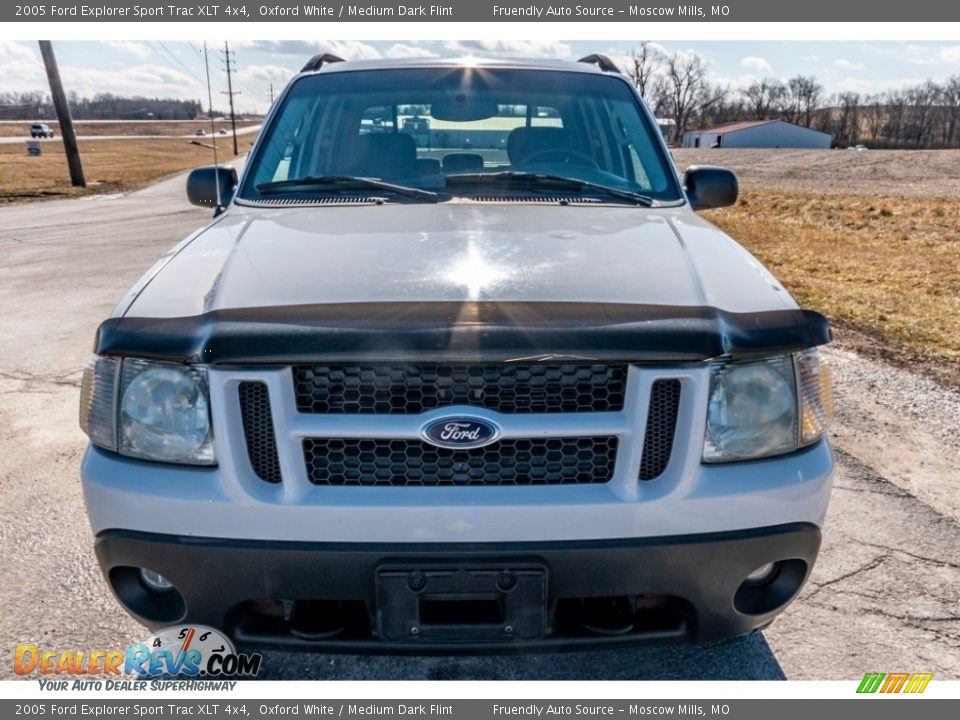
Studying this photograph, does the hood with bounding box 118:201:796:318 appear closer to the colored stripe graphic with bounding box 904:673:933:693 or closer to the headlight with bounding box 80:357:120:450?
the headlight with bounding box 80:357:120:450

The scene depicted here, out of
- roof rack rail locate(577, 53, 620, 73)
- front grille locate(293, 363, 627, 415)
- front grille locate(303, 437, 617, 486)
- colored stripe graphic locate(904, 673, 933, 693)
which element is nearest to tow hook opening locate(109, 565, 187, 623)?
front grille locate(303, 437, 617, 486)

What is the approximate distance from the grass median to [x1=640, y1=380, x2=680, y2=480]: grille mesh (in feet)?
14.0

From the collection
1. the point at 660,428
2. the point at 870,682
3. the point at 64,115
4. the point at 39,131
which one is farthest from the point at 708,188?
Result: the point at 39,131

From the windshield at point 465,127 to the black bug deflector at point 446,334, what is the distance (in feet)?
4.90

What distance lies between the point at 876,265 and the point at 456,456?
376 inches

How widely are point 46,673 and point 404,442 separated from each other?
158 cm

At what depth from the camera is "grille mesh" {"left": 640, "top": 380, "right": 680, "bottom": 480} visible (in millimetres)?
1940

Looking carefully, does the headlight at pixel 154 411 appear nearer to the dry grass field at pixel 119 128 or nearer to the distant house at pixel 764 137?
the distant house at pixel 764 137

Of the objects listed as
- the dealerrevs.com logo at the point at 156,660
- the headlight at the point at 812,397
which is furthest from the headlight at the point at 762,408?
the dealerrevs.com logo at the point at 156,660

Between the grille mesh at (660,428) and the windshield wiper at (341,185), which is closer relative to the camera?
the grille mesh at (660,428)

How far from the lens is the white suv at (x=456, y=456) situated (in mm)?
1886

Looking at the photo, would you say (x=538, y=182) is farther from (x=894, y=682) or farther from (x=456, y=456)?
(x=894, y=682)

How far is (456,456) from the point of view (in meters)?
1.94

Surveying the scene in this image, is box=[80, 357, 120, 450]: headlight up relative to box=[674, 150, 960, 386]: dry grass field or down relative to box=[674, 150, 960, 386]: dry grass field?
up
